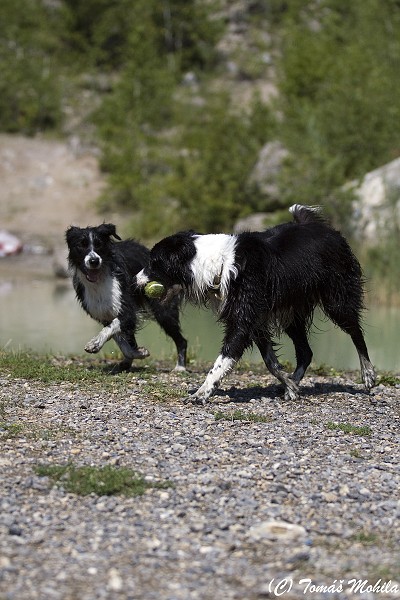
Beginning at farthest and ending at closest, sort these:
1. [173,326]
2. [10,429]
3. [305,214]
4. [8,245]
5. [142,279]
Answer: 1. [8,245]
2. [173,326]
3. [305,214]
4. [142,279]
5. [10,429]

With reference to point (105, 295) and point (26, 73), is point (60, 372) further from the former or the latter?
point (26, 73)

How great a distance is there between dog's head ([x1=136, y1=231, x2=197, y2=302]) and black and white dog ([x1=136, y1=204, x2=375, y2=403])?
0.01 meters

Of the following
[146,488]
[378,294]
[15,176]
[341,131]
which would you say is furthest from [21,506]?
[15,176]

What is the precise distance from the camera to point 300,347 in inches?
424

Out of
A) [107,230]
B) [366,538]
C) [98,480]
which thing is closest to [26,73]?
[107,230]

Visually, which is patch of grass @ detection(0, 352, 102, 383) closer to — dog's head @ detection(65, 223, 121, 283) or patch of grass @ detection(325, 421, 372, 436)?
dog's head @ detection(65, 223, 121, 283)

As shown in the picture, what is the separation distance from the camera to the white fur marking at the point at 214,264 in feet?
31.2

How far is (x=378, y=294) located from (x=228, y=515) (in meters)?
17.5

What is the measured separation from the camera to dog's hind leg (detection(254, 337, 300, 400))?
10070 mm

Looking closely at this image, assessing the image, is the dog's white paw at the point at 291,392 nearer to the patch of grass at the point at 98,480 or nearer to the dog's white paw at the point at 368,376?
the dog's white paw at the point at 368,376

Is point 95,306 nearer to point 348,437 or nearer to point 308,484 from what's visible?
point 348,437

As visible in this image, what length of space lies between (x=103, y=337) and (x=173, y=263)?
199cm

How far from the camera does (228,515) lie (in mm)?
6289

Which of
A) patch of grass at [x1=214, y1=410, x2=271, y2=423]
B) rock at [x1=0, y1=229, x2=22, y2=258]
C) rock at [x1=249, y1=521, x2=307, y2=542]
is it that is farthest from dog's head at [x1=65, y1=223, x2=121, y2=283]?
rock at [x1=0, y1=229, x2=22, y2=258]
